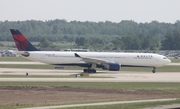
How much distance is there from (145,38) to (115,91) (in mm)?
143648

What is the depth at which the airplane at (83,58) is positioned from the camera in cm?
7028

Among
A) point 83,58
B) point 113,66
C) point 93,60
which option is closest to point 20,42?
point 83,58

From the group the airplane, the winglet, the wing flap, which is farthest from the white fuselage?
the winglet

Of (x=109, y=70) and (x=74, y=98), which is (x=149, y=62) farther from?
(x=74, y=98)

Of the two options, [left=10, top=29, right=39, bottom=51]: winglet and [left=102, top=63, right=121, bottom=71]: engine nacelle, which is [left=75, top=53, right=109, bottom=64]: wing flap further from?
[left=10, top=29, right=39, bottom=51]: winglet

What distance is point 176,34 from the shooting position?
17962 cm

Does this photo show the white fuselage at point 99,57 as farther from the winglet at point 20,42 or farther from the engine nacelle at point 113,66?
the engine nacelle at point 113,66

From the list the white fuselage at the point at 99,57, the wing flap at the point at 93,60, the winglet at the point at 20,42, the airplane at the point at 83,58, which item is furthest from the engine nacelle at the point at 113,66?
the winglet at the point at 20,42

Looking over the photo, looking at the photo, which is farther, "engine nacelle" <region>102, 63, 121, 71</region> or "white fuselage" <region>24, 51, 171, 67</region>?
"white fuselage" <region>24, 51, 171, 67</region>

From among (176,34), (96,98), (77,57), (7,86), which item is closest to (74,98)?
(96,98)

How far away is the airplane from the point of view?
70.3 m

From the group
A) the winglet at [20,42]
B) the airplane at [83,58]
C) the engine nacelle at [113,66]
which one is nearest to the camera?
the engine nacelle at [113,66]

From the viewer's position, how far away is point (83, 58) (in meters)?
70.1

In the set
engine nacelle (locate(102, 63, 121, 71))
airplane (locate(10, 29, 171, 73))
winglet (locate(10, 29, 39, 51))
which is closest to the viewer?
engine nacelle (locate(102, 63, 121, 71))
